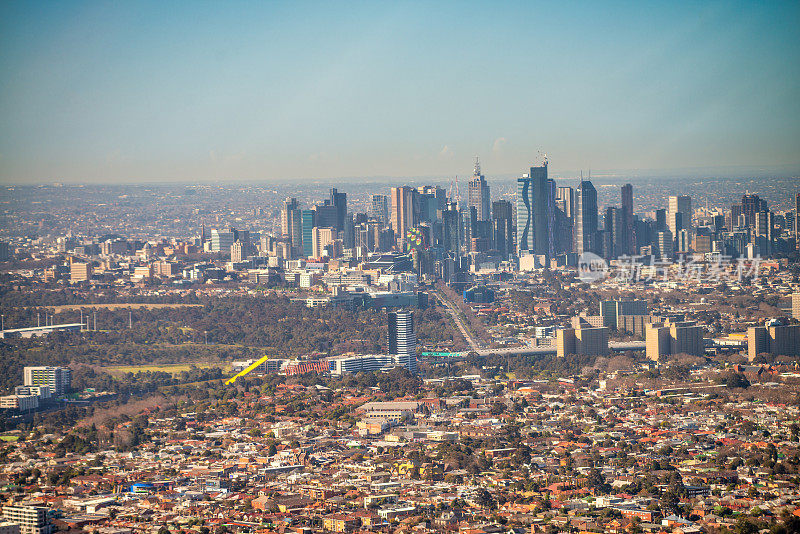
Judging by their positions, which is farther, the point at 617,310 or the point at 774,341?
A: the point at 617,310

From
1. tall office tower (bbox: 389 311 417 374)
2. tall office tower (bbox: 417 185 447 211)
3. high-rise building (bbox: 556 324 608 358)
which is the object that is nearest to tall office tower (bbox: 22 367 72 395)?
tall office tower (bbox: 389 311 417 374)

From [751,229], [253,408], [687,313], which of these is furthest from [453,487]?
[751,229]

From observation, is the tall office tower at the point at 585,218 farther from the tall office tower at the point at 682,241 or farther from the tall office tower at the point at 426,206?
the tall office tower at the point at 426,206

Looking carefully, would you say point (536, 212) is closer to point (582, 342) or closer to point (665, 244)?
point (665, 244)

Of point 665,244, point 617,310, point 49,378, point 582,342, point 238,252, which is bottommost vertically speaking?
point 582,342

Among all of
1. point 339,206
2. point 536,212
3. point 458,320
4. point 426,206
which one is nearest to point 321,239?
point 339,206

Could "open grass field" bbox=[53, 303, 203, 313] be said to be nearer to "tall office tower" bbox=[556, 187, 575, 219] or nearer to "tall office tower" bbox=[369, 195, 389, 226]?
"tall office tower" bbox=[556, 187, 575, 219]
